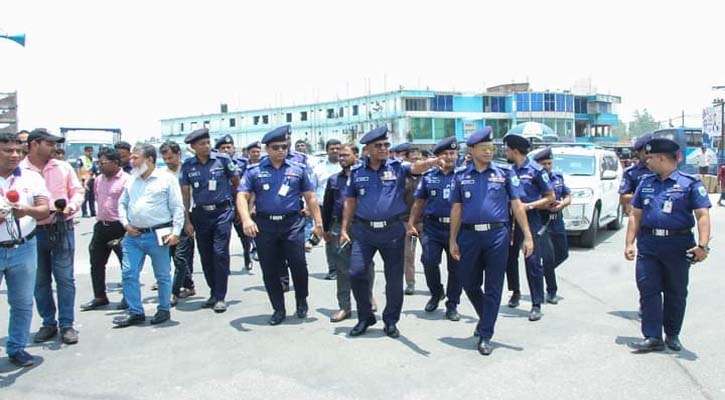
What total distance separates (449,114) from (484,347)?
69.2 meters

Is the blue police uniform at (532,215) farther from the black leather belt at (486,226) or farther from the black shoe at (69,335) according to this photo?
the black shoe at (69,335)

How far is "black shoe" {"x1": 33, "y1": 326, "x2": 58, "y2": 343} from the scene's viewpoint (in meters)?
6.04

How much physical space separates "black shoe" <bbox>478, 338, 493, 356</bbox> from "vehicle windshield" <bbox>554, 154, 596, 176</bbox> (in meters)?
7.66

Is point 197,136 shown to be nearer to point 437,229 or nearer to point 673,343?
point 437,229

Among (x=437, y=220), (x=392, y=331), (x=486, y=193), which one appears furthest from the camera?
(x=437, y=220)

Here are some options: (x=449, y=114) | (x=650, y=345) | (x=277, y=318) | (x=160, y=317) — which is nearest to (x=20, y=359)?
(x=160, y=317)

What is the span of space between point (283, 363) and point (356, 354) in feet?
2.05

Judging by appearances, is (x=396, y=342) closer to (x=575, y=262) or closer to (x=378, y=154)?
(x=378, y=154)

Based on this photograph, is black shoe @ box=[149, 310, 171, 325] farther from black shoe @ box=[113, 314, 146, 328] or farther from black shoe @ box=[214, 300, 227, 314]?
black shoe @ box=[214, 300, 227, 314]

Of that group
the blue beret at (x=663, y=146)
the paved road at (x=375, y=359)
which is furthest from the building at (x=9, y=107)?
the blue beret at (x=663, y=146)

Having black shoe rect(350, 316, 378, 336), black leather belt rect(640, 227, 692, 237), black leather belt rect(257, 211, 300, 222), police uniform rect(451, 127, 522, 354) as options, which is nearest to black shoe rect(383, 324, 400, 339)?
black shoe rect(350, 316, 378, 336)

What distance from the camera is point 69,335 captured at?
19.6 feet

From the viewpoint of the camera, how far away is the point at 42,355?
→ 18.5 feet

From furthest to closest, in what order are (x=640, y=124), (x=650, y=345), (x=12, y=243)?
(x=640, y=124), (x=650, y=345), (x=12, y=243)
